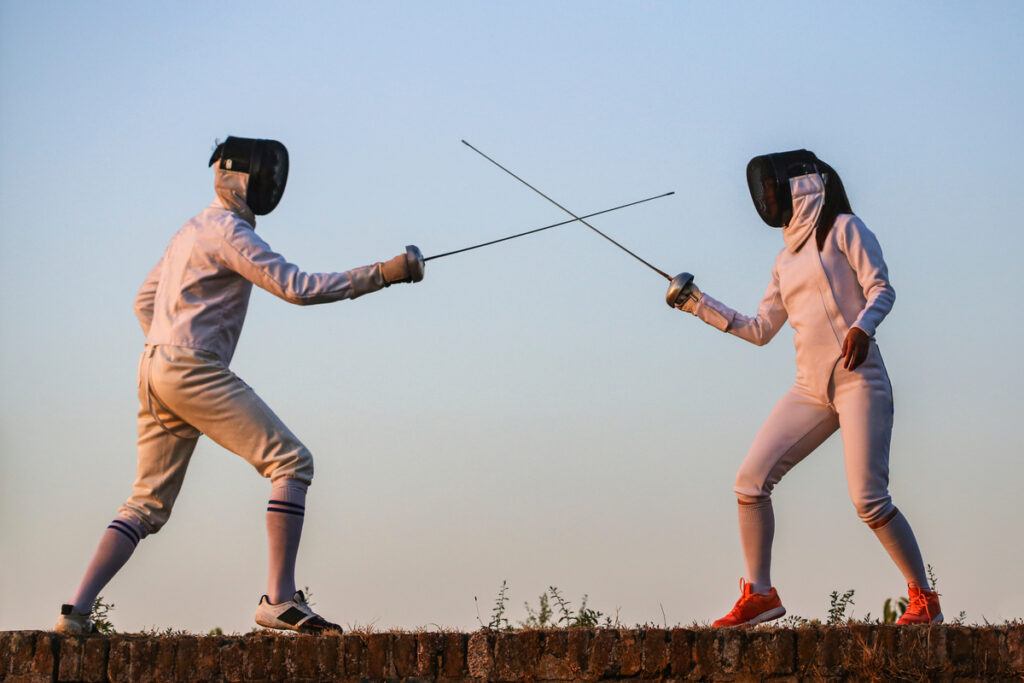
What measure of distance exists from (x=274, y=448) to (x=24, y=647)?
1.33 meters

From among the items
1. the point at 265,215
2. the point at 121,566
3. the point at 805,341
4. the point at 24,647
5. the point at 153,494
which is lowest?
the point at 24,647

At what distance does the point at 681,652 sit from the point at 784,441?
48.1 inches

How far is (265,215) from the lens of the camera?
565 centimetres

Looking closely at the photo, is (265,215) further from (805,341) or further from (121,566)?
(805,341)

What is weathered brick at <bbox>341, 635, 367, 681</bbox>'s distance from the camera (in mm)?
4766

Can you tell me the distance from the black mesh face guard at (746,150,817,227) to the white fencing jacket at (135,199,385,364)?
6.46ft

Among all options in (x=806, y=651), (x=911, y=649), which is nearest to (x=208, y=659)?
(x=806, y=651)

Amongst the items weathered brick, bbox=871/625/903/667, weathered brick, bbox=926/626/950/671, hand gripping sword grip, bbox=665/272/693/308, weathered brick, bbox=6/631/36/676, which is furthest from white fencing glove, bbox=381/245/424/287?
weathered brick, bbox=926/626/950/671

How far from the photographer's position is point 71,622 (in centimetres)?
503

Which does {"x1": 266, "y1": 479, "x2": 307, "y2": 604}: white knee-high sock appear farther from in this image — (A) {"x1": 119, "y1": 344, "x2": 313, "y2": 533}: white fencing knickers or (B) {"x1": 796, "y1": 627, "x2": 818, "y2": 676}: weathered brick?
(B) {"x1": 796, "y1": 627, "x2": 818, "y2": 676}: weathered brick

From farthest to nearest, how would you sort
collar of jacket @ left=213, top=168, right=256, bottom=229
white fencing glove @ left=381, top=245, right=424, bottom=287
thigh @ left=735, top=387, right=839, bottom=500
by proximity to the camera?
collar of jacket @ left=213, top=168, right=256, bottom=229
thigh @ left=735, top=387, right=839, bottom=500
white fencing glove @ left=381, top=245, right=424, bottom=287

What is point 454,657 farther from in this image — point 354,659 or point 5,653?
point 5,653

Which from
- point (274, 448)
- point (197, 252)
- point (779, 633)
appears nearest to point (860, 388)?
point (779, 633)

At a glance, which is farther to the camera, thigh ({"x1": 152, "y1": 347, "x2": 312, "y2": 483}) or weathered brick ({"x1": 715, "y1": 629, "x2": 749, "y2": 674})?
thigh ({"x1": 152, "y1": 347, "x2": 312, "y2": 483})
